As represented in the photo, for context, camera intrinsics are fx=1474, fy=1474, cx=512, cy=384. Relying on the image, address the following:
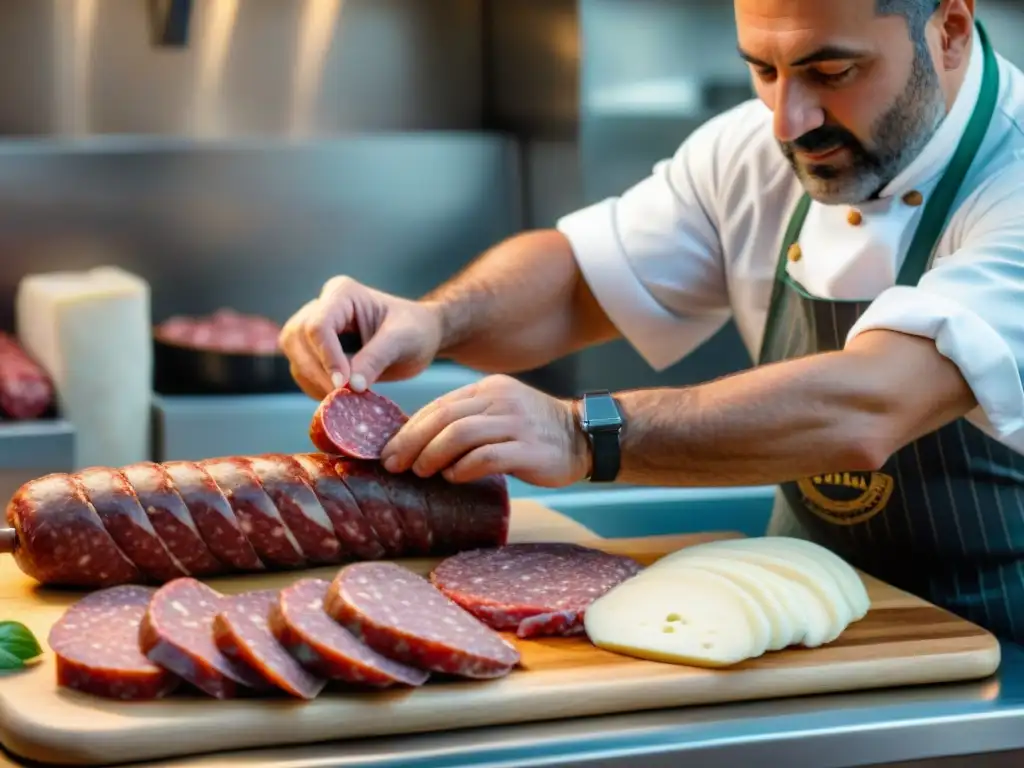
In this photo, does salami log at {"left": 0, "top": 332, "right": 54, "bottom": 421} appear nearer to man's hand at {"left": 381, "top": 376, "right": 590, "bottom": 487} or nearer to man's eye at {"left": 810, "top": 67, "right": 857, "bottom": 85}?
man's hand at {"left": 381, "top": 376, "right": 590, "bottom": 487}

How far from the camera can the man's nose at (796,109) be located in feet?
6.49

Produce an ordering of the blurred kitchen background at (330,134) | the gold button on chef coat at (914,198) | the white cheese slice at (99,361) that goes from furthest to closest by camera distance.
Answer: the blurred kitchen background at (330,134) → the white cheese slice at (99,361) → the gold button on chef coat at (914,198)

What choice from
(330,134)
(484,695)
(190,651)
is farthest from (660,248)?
(330,134)

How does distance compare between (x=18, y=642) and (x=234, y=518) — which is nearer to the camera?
(x=18, y=642)

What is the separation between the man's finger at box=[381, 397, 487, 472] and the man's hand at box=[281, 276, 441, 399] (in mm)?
146

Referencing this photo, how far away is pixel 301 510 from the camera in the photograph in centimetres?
194

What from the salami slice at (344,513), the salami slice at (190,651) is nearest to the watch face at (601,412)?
the salami slice at (344,513)

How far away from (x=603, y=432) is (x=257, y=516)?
0.47 metres

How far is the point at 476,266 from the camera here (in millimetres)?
2580

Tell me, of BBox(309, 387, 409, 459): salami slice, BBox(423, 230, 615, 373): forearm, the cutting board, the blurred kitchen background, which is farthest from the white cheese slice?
the cutting board

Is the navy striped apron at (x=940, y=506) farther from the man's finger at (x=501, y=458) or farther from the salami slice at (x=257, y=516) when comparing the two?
the salami slice at (x=257, y=516)

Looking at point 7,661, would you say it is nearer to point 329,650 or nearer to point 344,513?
point 329,650

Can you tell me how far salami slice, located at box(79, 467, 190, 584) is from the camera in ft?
6.09

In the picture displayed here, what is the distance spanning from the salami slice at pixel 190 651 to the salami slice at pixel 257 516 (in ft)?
1.15
